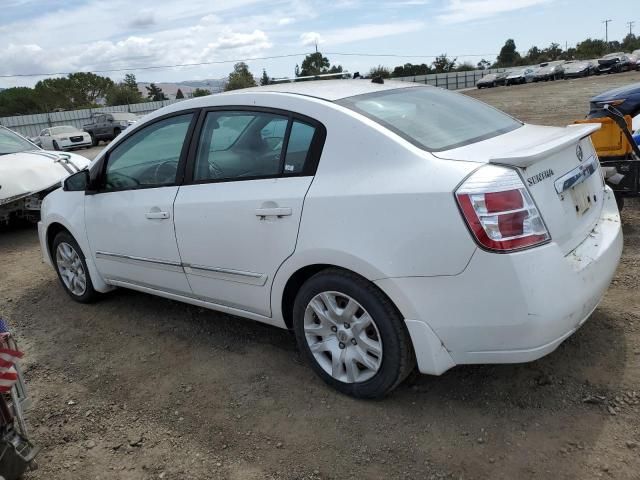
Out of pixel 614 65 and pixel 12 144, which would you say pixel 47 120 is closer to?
pixel 12 144

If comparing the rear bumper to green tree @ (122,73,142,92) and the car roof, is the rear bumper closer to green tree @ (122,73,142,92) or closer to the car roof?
the car roof

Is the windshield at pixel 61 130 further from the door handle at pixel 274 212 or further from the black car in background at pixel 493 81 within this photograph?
the black car in background at pixel 493 81

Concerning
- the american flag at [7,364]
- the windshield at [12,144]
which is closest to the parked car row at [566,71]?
the windshield at [12,144]

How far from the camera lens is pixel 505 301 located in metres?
2.46

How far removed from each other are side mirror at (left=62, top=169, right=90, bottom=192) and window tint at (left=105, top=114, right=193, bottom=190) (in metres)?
0.22

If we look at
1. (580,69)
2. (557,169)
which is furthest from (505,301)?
(580,69)

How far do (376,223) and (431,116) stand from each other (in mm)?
888

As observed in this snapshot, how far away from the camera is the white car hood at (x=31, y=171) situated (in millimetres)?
7473

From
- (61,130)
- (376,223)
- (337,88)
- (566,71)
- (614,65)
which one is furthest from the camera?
(566,71)

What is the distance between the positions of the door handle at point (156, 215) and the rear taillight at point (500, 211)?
2015mm

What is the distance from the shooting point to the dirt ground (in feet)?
8.50

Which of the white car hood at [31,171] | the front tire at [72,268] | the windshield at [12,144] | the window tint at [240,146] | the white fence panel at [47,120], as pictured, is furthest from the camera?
the white fence panel at [47,120]

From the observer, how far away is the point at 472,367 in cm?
327

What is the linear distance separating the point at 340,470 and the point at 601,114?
4507mm
